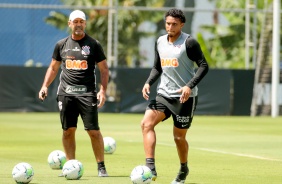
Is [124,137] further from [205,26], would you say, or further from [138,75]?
[205,26]

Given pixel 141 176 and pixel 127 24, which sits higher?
pixel 127 24

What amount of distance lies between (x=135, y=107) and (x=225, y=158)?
18.0 metres

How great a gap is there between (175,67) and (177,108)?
54 centimetres

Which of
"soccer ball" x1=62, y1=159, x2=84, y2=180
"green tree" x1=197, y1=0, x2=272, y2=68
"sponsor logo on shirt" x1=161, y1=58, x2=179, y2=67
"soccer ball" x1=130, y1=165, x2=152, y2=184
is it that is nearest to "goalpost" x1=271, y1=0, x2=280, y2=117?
"green tree" x1=197, y1=0, x2=272, y2=68

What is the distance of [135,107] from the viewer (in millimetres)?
35625

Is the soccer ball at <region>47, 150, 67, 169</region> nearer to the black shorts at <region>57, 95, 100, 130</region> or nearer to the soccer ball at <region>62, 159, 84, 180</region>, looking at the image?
the black shorts at <region>57, 95, 100, 130</region>

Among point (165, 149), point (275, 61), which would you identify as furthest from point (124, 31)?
point (165, 149)

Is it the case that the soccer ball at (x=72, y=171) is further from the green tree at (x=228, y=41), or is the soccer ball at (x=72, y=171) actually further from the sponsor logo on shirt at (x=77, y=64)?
the green tree at (x=228, y=41)

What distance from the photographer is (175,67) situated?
42.8ft

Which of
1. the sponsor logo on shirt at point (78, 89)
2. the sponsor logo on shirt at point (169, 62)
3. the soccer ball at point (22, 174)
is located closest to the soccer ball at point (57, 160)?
the sponsor logo on shirt at point (78, 89)

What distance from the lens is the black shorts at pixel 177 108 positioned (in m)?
13.0

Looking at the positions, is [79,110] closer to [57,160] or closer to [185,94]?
[57,160]

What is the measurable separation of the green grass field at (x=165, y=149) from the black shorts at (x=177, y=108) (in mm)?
933

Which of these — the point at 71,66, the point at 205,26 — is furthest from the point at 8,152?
the point at 205,26
